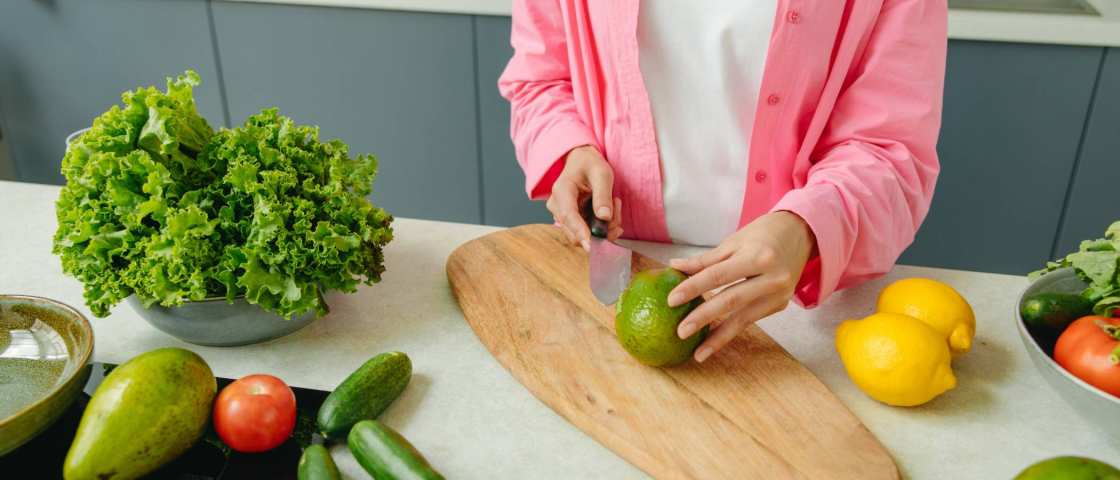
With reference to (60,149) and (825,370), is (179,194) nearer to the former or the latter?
(825,370)

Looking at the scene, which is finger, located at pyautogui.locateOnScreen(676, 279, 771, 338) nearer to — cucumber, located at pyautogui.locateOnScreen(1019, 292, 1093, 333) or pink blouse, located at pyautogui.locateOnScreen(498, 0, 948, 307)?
pink blouse, located at pyautogui.locateOnScreen(498, 0, 948, 307)

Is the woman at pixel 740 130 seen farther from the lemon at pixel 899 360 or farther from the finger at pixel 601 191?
the lemon at pixel 899 360

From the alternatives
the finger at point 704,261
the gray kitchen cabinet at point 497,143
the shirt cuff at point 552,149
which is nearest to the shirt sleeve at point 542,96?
the shirt cuff at point 552,149

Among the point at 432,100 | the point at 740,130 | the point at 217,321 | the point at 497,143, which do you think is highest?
the point at 740,130

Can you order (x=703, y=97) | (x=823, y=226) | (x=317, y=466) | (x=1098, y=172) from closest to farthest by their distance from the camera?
1. (x=317, y=466)
2. (x=823, y=226)
3. (x=703, y=97)
4. (x=1098, y=172)

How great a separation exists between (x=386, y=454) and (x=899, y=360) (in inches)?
20.0

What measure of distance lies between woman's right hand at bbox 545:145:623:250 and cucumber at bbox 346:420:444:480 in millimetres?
390

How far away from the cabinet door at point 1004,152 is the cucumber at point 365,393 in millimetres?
1652

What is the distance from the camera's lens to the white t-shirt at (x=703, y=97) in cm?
116

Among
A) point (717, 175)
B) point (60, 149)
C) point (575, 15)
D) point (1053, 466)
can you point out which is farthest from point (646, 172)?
point (60, 149)

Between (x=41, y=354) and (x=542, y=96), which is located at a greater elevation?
(x=542, y=96)

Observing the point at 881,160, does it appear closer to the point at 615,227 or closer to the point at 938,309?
the point at 938,309

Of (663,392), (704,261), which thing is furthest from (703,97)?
(663,392)

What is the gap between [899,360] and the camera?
0.85 metres
